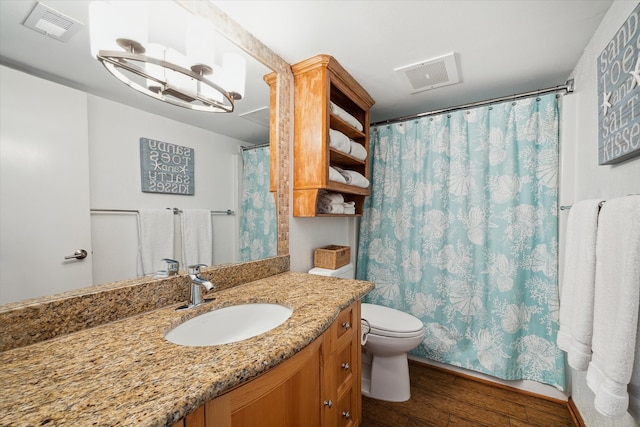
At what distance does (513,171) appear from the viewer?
5.72ft

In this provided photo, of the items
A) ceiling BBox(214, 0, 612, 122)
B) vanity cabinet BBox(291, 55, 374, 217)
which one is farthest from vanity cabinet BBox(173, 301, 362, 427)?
ceiling BBox(214, 0, 612, 122)

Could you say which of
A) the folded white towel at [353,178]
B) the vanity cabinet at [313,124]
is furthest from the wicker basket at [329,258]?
the folded white towel at [353,178]

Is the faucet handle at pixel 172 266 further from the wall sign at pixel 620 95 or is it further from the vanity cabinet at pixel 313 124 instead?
the wall sign at pixel 620 95

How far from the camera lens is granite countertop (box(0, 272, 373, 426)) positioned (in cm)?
43

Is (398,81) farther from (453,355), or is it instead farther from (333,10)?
(453,355)

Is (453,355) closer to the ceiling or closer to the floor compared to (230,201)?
closer to the floor

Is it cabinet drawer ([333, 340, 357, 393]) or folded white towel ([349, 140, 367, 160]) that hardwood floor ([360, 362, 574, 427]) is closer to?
cabinet drawer ([333, 340, 357, 393])

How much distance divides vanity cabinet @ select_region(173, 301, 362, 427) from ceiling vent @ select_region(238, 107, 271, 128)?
1104mm

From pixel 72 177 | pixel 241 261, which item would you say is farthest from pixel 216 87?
pixel 241 261

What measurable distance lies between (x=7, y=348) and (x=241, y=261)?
2.51 ft

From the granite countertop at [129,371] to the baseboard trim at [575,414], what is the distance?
175 cm

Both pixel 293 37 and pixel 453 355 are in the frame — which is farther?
pixel 453 355

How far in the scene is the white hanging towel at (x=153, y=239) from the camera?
35.3 inches

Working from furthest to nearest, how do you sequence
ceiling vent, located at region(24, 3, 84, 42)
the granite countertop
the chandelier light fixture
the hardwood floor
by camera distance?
the hardwood floor < the chandelier light fixture < ceiling vent, located at region(24, 3, 84, 42) < the granite countertop
